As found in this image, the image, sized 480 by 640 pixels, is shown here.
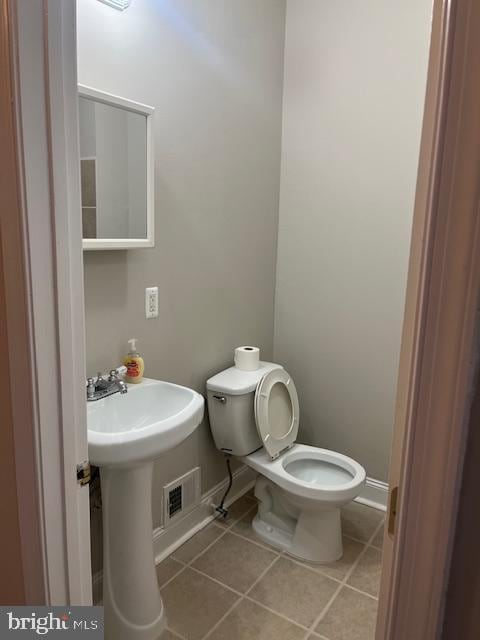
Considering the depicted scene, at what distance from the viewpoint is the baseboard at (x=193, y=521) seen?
2.05m

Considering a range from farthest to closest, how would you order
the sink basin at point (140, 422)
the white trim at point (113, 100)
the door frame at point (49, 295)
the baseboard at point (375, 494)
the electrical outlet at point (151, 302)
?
the baseboard at point (375, 494) → the electrical outlet at point (151, 302) → the white trim at point (113, 100) → the sink basin at point (140, 422) → the door frame at point (49, 295)

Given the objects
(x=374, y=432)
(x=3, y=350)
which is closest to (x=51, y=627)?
(x=3, y=350)

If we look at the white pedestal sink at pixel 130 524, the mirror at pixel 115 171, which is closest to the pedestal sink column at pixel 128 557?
Answer: the white pedestal sink at pixel 130 524

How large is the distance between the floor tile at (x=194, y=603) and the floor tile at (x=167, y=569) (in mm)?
30

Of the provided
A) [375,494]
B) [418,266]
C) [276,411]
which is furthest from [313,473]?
[418,266]

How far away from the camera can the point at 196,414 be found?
5.08 feet

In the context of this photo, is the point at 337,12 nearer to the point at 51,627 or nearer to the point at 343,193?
the point at 343,193

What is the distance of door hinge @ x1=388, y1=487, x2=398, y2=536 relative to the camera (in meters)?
0.63

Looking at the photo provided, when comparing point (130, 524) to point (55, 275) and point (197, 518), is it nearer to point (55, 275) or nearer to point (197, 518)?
point (197, 518)

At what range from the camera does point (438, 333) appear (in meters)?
0.52

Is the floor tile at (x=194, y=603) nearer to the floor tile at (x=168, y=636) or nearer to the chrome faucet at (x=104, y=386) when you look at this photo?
the floor tile at (x=168, y=636)

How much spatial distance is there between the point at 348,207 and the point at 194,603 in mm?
1911

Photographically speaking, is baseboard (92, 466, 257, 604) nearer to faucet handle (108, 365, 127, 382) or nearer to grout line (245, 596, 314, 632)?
grout line (245, 596, 314, 632)

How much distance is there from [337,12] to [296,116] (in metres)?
0.50
